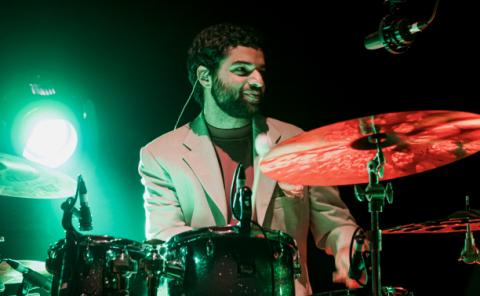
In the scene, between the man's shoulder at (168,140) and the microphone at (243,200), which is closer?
the microphone at (243,200)

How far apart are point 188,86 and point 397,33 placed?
2050mm

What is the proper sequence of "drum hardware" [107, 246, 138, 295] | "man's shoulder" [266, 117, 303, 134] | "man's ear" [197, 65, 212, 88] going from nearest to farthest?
"drum hardware" [107, 246, 138, 295]
"man's shoulder" [266, 117, 303, 134]
"man's ear" [197, 65, 212, 88]

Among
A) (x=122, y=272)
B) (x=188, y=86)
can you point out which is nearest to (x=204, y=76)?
→ (x=188, y=86)

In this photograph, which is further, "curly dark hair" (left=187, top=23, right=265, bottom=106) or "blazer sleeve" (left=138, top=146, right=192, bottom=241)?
"curly dark hair" (left=187, top=23, right=265, bottom=106)

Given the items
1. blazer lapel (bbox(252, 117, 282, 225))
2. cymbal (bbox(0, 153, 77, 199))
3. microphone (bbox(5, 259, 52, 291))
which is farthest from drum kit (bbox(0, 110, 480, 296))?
cymbal (bbox(0, 153, 77, 199))

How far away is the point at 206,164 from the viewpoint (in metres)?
3.17

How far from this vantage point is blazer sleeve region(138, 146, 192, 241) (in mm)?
2930

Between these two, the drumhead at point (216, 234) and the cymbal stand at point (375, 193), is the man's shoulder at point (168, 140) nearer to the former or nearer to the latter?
the drumhead at point (216, 234)

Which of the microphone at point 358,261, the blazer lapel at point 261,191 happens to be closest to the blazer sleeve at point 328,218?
the blazer lapel at point 261,191

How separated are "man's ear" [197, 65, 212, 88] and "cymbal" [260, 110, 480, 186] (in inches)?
51.7

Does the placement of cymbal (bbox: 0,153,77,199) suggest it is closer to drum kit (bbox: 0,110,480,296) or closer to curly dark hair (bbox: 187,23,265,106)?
drum kit (bbox: 0,110,480,296)

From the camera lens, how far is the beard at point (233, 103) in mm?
3316

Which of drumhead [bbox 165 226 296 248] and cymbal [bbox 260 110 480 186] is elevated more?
cymbal [bbox 260 110 480 186]

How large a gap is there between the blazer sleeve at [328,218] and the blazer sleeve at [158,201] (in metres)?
0.78
